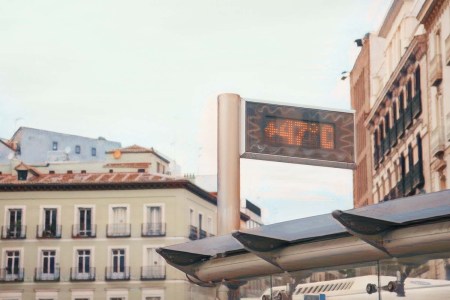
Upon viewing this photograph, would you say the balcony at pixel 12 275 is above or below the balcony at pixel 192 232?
below

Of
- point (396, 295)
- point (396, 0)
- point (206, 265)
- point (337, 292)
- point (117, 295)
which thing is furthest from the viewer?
point (117, 295)

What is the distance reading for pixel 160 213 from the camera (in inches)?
2982

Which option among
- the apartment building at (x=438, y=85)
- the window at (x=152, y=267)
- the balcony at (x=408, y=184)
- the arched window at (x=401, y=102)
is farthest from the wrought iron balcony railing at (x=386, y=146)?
the window at (x=152, y=267)

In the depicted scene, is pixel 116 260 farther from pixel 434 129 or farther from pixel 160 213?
pixel 434 129

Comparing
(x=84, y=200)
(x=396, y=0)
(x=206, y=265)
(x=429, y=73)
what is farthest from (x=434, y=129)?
(x=84, y=200)

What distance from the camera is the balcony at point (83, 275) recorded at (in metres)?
73.3

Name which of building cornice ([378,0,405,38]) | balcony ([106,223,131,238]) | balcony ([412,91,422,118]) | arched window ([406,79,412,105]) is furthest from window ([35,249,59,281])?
balcony ([412,91,422,118])

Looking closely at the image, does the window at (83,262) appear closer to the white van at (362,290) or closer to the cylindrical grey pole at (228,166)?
the cylindrical grey pole at (228,166)

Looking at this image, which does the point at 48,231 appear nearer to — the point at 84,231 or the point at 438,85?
the point at 84,231

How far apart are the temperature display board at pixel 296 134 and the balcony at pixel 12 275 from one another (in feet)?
212

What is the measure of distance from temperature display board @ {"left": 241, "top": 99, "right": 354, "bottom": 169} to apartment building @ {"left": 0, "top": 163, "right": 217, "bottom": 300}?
61087 mm

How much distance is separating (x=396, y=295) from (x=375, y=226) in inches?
22.9

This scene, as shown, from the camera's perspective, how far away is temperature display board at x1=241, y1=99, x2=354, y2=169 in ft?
38.8

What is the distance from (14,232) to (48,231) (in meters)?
2.69
